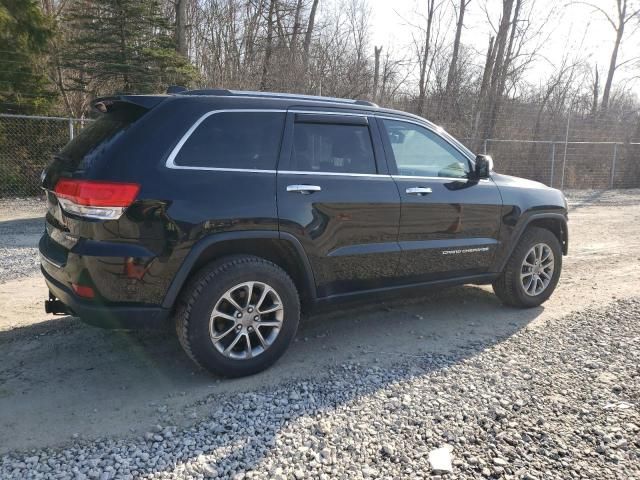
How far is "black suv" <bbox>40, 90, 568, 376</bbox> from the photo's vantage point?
122 inches

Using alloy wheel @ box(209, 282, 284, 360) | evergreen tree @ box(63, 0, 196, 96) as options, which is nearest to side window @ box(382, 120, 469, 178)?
alloy wheel @ box(209, 282, 284, 360)

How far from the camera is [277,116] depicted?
145 inches

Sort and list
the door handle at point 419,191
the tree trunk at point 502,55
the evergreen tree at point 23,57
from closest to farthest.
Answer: the door handle at point 419,191 → the evergreen tree at point 23,57 → the tree trunk at point 502,55

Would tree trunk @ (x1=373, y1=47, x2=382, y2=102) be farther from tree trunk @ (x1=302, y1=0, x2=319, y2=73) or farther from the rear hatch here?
the rear hatch

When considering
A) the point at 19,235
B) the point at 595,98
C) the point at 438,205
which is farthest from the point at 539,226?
the point at 595,98

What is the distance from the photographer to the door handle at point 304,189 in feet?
11.7

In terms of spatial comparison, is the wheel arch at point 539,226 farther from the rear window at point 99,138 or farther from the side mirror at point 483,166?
the rear window at point 99,138

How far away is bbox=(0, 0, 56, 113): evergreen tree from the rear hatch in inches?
397

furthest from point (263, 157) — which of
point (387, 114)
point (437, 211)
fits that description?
point (437, 211)

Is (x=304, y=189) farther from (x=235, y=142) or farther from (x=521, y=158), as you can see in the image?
(x=521, y=158)

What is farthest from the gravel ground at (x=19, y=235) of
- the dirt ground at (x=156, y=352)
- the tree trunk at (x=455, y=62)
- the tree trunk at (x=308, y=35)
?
the tree trunk at (x=455, y=62)

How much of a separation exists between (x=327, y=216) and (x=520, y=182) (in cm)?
237

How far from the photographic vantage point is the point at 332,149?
3.92m

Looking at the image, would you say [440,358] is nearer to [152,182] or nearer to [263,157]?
[263,157]
